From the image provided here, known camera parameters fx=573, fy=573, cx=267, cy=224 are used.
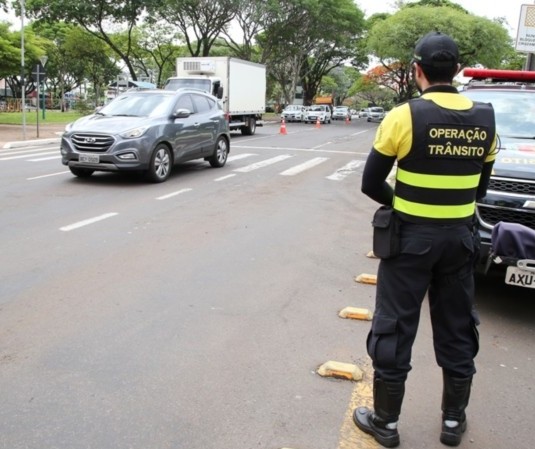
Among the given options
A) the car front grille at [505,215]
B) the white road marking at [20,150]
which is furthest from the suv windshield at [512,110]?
the white road marking at [20,150]

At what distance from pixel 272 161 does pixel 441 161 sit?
12620 mm

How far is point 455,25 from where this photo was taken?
38.4 meters

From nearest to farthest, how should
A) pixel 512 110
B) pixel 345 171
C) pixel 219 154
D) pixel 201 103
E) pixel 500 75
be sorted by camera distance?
pixel 512 110
pixel 500 75
pixel 201 103
pixel 219 154
pixel 345 171

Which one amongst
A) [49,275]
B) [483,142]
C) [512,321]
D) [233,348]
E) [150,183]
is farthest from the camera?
[150,183]

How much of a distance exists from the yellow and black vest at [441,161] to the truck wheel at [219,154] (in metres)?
10.5

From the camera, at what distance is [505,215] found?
14.9ft

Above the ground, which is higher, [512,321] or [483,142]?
[483,142]

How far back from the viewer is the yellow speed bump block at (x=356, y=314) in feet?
14.8

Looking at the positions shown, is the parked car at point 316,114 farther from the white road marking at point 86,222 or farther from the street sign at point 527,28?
the white road marking at point 86,222

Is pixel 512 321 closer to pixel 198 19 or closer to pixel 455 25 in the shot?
pixel 198 19

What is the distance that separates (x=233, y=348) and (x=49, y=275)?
2291 mm

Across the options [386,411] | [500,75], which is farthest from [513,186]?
[500,75]

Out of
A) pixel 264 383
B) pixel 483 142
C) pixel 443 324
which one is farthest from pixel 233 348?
pixel 483 142

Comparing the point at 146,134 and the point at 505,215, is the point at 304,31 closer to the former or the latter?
the point at 146,134
